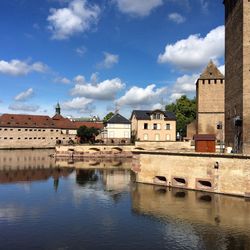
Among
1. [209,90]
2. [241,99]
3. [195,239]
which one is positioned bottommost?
[195,239]

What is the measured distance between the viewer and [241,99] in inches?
958

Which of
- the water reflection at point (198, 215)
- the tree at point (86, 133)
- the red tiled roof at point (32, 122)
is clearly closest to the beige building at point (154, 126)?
the tree at point (86, 133)

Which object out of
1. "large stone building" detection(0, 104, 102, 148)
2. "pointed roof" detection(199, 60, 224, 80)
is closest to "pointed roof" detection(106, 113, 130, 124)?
"large stone building" detection(0, 104, 102, 148)

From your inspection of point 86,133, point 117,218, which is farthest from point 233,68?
point 86,133

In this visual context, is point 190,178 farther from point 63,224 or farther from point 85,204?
point 63,224

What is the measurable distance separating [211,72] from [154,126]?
50.1ft

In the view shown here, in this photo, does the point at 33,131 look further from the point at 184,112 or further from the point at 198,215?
the point at 198,215

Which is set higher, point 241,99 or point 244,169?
point 241,99

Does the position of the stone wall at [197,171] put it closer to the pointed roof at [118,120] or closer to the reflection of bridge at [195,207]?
the reflection of bridge at [195,207]

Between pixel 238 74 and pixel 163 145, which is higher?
pixel 238 74

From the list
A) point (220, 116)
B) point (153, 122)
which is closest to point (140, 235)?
point (220, 116)

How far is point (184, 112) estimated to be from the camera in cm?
7175

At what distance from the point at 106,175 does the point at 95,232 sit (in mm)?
18588

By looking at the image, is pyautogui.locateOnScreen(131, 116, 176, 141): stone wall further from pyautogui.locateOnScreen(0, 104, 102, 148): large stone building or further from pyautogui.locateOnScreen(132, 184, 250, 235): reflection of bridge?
pyautogui.locateOnScreen(132, 184, 250, 235): reflection of bridge
